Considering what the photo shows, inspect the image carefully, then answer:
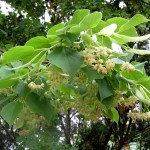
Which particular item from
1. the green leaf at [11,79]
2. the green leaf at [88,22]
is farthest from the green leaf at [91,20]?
the green leaf at [11,79]

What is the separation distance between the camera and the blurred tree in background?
3.36 m

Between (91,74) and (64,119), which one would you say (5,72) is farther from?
(64,119)

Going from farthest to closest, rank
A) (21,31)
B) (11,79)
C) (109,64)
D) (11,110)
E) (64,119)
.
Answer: (64,119) → (21,31) → (11,110) → (11,79) → (109,64)

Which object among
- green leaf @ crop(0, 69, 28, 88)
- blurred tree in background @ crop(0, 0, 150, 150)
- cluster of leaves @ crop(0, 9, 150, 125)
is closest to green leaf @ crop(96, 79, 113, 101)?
cluster of leaves @ crop(0, 9, 150, 125)

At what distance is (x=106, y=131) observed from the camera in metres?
4.95

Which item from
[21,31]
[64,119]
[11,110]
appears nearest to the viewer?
[11,110]

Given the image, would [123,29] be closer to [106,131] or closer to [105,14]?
[105,14]

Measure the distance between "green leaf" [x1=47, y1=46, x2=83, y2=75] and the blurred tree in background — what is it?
1.85m

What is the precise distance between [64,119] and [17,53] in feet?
12.2

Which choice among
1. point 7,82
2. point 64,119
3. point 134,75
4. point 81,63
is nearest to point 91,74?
point 81,63

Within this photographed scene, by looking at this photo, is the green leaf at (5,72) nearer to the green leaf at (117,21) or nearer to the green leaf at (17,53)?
the green leaf at (17,53)

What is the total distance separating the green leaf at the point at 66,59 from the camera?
0.80m

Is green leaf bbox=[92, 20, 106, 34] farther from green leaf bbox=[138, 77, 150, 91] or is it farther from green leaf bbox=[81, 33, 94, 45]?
green leaf bbox=[138, 77, 150, 91]

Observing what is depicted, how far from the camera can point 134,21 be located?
82 cm
